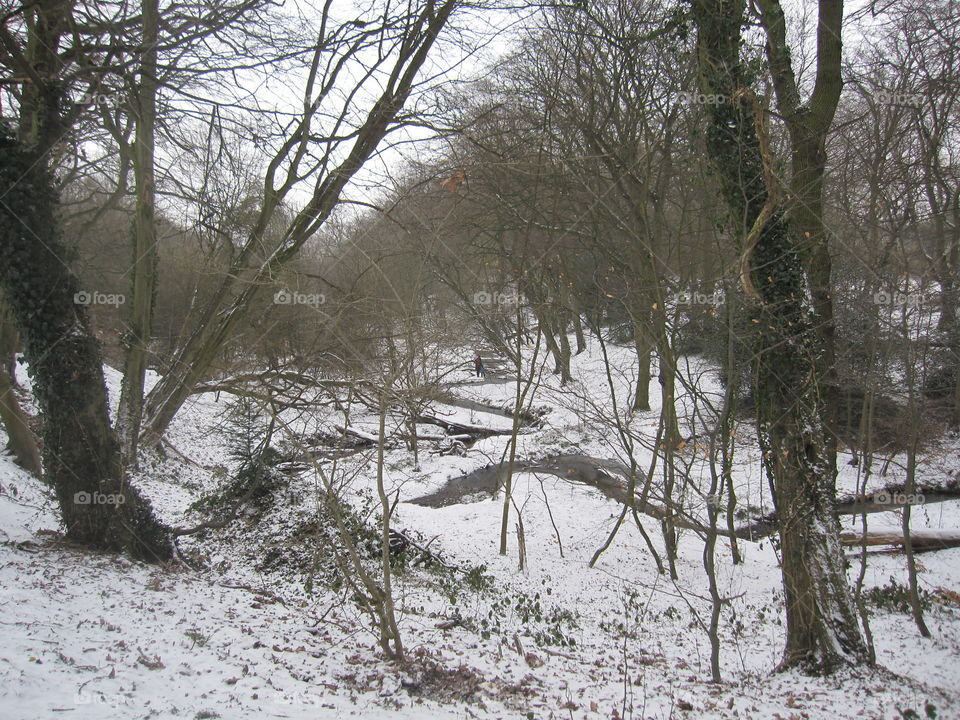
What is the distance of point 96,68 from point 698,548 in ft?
36.7

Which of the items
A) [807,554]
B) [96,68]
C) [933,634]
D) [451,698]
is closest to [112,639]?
[451,698]

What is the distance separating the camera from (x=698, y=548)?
1133 cm

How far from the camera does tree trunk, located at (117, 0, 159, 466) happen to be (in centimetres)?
706

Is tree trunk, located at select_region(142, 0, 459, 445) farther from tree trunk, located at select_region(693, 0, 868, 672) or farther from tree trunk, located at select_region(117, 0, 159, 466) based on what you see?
tree trunk, located at select_region(693, 0, 868, 672)

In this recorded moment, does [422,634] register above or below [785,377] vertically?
below

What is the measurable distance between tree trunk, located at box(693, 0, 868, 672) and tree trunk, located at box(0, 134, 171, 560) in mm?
6330

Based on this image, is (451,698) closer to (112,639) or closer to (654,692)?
(654,692)

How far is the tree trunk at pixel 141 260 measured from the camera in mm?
7062

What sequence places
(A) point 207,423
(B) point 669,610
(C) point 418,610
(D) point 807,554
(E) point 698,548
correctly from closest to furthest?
1. (D) point 807,554
2. (C) point 418,610
3. (B) point 669,610
4. (E) point 698,548
5. (A) point 207,423

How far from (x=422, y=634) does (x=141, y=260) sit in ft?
19.7

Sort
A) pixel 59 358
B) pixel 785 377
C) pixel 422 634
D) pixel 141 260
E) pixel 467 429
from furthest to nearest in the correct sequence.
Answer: pixel 467 429 < pixel 141 260 < pixel 422 634 < pixel 59 358 < pixel 785 377

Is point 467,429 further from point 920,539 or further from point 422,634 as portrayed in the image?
point 422,634

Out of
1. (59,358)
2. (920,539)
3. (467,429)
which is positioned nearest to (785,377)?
(920,539)

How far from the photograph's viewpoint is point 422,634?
6555mm
